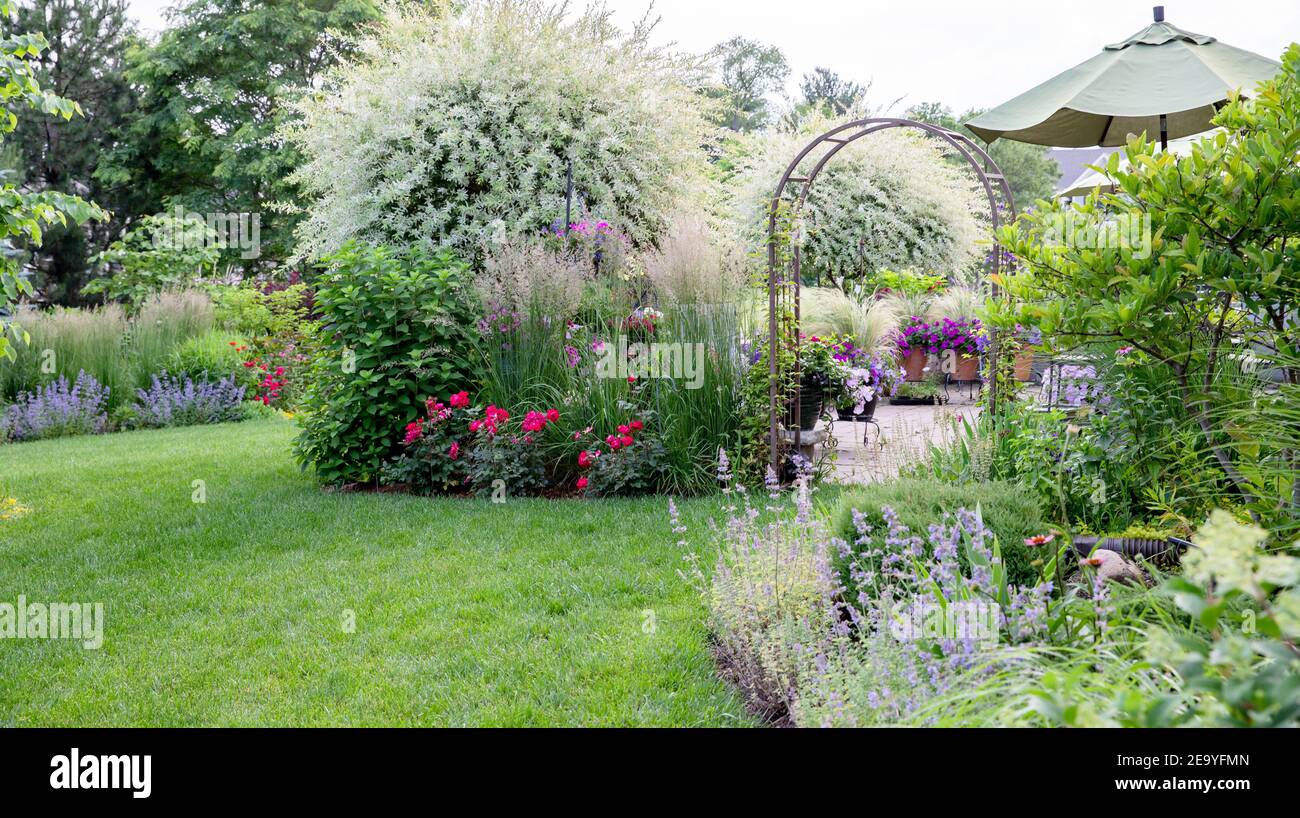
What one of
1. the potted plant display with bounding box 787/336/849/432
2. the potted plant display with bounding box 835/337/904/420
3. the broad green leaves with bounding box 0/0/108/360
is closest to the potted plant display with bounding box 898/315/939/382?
the potted plant display with bounding box 835/337/904/420

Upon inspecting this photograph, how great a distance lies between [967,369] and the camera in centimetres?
1042

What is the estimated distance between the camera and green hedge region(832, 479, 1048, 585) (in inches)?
110

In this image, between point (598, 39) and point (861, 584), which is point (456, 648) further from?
point (598, 39)

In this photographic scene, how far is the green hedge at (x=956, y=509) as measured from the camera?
2787 mm

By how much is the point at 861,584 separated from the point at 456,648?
1385 mm

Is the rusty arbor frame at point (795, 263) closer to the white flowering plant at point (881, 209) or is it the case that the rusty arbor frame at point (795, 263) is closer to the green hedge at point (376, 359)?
the green hedge at point (376, 359)

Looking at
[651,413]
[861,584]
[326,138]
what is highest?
[326,138]

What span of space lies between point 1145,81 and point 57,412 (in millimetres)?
9221

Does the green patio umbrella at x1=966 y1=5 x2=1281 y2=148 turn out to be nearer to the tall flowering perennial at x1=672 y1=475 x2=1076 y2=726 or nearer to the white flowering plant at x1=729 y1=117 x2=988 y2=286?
the tall flowering perennial at x1=672 y1=475 x2=1076 y2=726

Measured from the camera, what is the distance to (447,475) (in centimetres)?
548

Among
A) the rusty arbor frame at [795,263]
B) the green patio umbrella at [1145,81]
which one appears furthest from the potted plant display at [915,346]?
the green patio umbrella at [1145,81]

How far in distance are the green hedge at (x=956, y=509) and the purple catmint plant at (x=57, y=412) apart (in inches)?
322
